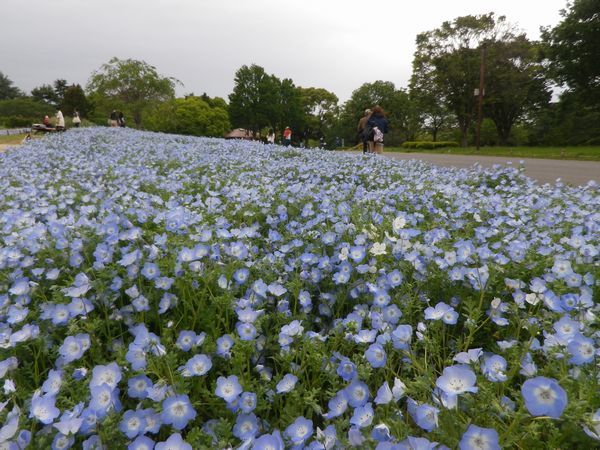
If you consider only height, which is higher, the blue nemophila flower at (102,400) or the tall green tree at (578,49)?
the tall green tree at (578,49)

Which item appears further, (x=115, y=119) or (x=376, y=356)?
(x=115, y=119)

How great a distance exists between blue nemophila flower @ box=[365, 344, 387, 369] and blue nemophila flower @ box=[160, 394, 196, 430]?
0.53 m

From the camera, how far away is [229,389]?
1221 mm

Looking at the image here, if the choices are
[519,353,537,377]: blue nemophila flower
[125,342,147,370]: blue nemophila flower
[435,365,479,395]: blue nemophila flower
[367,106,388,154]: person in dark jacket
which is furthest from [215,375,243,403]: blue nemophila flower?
[367,106,388,154]: person in dark jacket

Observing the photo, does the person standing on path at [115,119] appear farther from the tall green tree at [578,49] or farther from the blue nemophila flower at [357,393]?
the tall green tree at [578,49]

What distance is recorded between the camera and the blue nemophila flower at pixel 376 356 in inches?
50.3

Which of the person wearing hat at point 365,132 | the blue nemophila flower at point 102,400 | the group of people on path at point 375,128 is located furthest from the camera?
the person wearing hat at point 365,132

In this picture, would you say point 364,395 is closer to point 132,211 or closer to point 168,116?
point 132,211

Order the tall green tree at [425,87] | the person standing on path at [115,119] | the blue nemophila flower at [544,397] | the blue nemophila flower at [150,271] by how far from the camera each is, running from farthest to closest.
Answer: the tall green tree at [425,87], the person standing on path at [115,119], the blue nemophila flower at [150,271], the blue nemophila flower at [544,397]

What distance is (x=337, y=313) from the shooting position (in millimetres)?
1920

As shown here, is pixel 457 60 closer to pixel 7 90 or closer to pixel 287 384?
pixel 287 384

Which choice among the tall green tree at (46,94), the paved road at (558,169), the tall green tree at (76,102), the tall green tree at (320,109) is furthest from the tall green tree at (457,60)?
the tall green tree at (46,94)

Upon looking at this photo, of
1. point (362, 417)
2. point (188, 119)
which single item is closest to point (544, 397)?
point (362, 417)

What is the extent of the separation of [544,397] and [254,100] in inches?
2090
